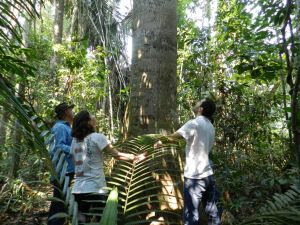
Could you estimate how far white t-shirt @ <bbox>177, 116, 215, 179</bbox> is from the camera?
322 cm

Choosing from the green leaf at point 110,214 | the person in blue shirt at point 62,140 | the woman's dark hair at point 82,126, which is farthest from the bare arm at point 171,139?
the green leaf at point 110,214

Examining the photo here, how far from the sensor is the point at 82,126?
320 centimetres

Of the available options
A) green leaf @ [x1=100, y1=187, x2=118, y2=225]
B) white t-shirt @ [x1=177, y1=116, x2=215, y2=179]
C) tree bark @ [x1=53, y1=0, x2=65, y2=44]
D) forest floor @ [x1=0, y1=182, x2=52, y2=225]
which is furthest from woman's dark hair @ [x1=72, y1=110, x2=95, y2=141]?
tree bark @ [x1=53, y1=0, x2=65, y2=44]

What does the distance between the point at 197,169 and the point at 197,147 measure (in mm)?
203

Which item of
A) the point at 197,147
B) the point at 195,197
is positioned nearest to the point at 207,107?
the point at 197,147

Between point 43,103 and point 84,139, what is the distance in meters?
3.94

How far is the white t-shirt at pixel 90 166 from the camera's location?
3.07 m

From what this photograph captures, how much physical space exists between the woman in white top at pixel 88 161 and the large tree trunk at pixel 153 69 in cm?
38

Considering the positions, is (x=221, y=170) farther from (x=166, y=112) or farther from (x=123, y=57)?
(x=123, y=57)

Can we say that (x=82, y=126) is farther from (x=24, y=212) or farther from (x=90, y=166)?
(x=24, y=212)

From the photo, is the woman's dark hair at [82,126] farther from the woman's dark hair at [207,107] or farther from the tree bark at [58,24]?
the tree bark at [58,24]

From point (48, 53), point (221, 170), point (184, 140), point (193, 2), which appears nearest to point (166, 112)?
point (184, 140)

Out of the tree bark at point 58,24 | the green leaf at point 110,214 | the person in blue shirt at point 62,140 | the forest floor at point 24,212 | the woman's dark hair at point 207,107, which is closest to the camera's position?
the green leaf at point 110,214

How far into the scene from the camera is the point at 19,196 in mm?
5406
